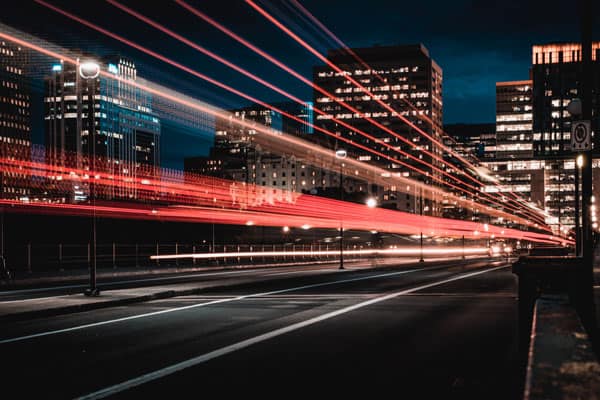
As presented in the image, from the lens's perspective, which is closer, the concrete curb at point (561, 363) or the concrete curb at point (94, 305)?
the concrete curb at point (561, 363)

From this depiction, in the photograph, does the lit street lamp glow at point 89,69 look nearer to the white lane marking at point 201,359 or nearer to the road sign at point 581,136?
the white lane marking at point 201,359

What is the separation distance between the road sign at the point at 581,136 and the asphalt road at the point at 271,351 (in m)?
3.98

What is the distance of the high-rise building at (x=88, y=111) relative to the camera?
94.0 ft

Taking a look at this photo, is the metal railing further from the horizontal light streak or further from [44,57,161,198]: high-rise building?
[44,57,161,198]: high-rise building

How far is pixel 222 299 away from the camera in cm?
2103

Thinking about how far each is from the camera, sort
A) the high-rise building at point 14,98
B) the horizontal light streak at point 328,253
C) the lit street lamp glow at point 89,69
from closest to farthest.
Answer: the lit street lamp glow at point 89,69 < the horizontal light streak at point 328,253 < the high-rise building at point 14,98

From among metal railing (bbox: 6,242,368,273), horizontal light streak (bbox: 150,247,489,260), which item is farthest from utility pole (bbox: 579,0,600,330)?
horizontal light streak (bbox: 150,247,489,260)

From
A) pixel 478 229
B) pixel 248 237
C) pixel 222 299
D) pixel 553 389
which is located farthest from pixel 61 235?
pixel 478 229

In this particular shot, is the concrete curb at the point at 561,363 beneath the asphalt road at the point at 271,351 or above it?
above

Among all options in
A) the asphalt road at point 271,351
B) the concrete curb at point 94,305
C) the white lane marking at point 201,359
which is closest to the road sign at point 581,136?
the asphalt road at point 271,351

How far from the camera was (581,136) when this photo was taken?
15.1 metres

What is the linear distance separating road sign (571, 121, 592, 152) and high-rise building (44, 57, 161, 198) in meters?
12.6

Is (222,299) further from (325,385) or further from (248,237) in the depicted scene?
(248,237)

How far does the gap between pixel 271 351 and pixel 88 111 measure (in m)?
15.8
